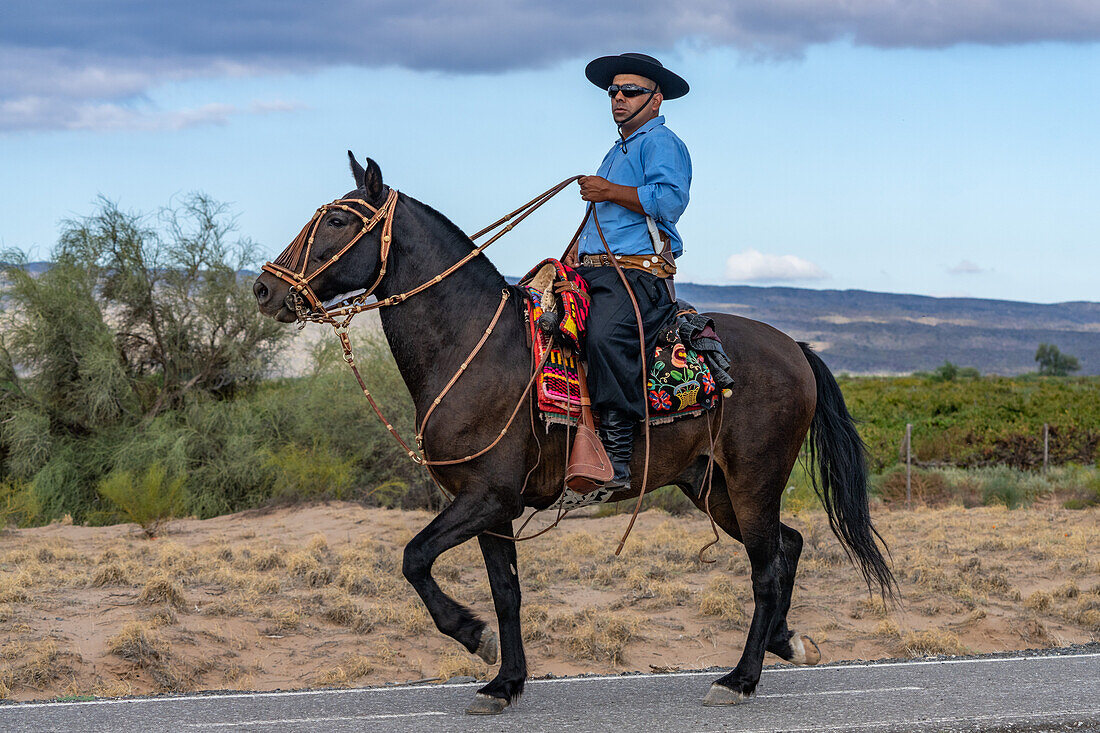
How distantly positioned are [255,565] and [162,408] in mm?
9586

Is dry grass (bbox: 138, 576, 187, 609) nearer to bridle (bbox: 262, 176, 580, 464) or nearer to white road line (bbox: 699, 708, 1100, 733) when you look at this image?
bridle (bbox: 262, 176, 580, 464)

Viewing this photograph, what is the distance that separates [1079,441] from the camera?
3180 centimetres

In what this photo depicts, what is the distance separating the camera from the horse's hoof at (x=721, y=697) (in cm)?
638

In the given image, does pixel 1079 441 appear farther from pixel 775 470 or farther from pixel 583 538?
pixel 775 470

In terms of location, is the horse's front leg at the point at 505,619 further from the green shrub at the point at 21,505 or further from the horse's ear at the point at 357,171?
the green shrub at the point at 21,505

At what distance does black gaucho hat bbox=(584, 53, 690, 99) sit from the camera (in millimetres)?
6746

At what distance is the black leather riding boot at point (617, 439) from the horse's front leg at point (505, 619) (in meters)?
0.75

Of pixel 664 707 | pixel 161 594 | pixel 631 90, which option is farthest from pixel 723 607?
pixel 631 90

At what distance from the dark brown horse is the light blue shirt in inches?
30.7

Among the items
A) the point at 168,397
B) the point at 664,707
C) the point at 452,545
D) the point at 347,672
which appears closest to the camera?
the point at 452,545

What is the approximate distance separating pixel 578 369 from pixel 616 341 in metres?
0.29

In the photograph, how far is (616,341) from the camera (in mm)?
6246

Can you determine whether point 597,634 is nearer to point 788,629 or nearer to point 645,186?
point 788,629


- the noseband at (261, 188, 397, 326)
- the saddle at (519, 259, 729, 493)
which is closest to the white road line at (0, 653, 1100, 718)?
the saddle at (519, 259, 729, 493)
